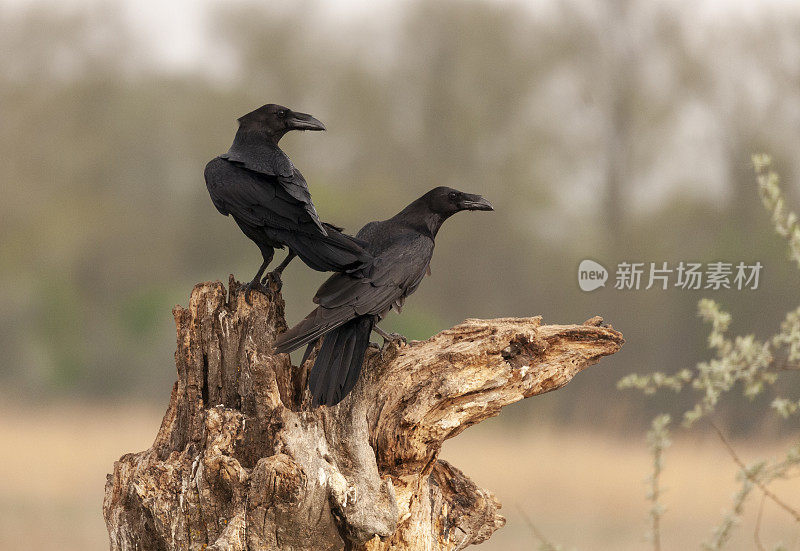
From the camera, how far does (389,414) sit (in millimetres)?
3119

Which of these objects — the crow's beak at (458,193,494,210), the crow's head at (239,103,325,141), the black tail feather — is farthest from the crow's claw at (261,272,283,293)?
the crow's beak at (458,193,494,210)

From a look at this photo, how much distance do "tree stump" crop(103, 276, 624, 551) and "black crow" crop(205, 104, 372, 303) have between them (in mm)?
263

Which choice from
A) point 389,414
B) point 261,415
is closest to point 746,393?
point 389,414

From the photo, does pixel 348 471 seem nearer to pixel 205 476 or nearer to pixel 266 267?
pixel 205 476

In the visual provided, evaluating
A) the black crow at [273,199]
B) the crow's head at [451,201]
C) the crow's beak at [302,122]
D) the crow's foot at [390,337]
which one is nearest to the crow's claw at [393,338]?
the crow's foot at [390,337]

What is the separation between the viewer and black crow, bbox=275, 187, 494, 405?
9.71 ft

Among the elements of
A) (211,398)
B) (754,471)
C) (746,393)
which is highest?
(211,398)

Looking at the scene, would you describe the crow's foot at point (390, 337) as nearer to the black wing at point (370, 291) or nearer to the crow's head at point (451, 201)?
the black wing at point (370, 291)

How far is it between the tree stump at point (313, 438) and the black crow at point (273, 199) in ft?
0.86

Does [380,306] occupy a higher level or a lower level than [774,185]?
lower

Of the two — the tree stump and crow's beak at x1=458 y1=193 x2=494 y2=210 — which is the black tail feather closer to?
the tree stump

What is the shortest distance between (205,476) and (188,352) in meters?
0.57

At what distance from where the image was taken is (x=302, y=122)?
11.3ft

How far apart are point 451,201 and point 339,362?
0.99m
